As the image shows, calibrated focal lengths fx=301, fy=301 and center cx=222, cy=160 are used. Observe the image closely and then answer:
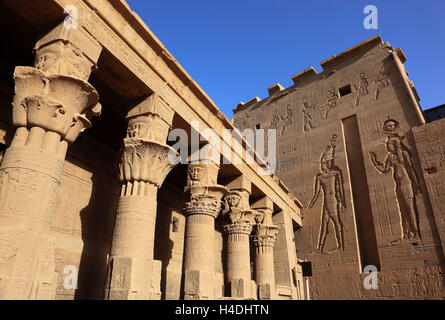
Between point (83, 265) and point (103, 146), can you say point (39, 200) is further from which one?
point (103, 146)

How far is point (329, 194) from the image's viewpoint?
1389cm

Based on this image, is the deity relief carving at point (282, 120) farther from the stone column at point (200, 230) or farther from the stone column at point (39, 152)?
the stone column at point (39, 152)

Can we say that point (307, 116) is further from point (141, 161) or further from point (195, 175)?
point (141, 161)

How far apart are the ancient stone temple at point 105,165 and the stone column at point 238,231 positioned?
0.04 m

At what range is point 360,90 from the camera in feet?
49.3

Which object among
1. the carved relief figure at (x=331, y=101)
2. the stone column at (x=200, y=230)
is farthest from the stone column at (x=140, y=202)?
the carved relief figure at (x=331, y=101)

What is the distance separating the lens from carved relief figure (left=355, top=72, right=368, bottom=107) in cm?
1485

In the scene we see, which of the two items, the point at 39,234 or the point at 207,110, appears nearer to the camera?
the point at 39,234

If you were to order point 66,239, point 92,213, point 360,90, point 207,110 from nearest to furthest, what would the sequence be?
point 66,239 < point 92,213 < point 207,110 < point 360,90

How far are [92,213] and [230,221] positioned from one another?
382 centimetres

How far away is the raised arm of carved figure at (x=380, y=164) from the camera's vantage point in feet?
41.6

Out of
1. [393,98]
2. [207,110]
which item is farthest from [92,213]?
[393,98]

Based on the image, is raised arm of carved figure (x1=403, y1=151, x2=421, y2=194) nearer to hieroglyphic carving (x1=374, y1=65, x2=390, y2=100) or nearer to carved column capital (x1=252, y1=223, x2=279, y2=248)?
hieroglyphic carving (x1=374, y1=65, x2=390, y2=100)

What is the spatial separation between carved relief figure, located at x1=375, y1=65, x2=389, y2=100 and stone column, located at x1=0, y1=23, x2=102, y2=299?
1371cm
